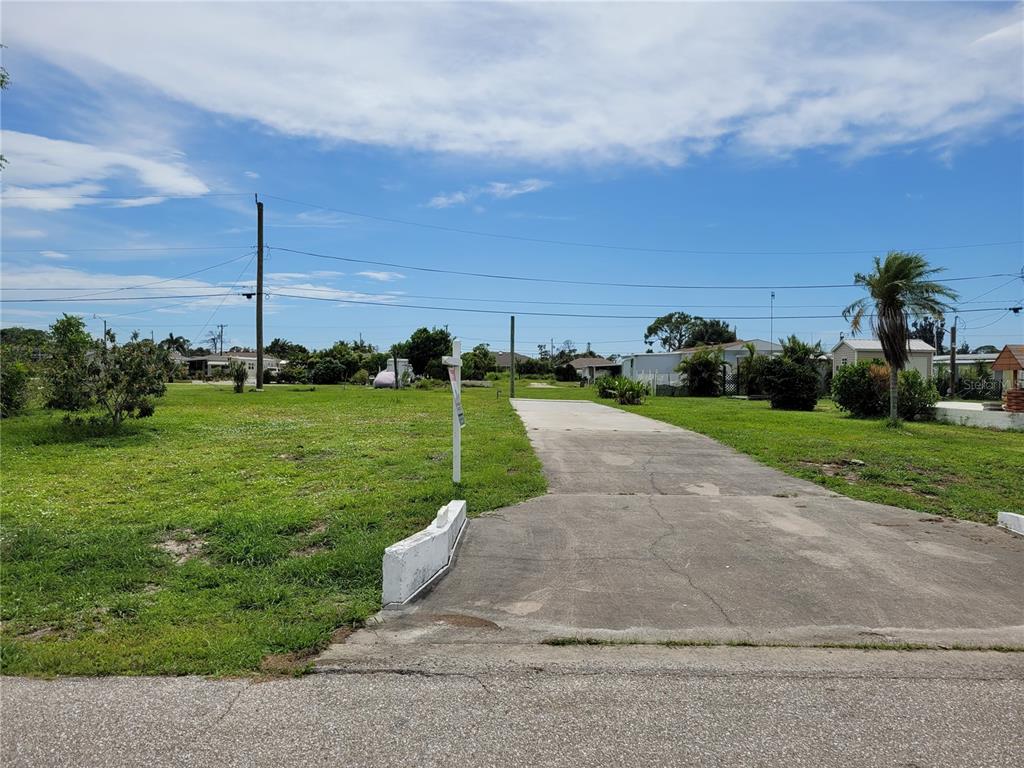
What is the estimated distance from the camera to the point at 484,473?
9.56 m

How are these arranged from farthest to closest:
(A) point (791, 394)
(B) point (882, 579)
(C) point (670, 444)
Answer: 1. (A) point (791, 394)
2. (C) point (670, 444)
3. (B) point (882, 579)

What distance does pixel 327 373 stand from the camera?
60.6m

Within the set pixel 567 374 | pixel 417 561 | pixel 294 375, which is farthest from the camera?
pixel 567 374

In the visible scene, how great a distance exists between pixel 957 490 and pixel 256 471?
943 cm

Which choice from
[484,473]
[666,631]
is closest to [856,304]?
[484,473]

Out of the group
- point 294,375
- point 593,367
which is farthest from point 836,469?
point 593,367

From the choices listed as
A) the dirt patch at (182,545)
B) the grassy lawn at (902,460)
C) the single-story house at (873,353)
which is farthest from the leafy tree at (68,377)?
the single-story house at (873,353)

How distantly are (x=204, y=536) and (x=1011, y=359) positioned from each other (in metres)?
27.0

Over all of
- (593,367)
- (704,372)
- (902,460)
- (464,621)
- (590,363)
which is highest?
(590,363)

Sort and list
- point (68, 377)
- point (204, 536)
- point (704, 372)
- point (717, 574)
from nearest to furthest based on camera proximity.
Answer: point (717, 574)
point (204, 536)
point (68, 377)
point (704, 372)

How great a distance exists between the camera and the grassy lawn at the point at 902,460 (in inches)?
346

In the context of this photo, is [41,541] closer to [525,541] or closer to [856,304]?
[525,541]

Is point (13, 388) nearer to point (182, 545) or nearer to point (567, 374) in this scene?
point (182, 545)

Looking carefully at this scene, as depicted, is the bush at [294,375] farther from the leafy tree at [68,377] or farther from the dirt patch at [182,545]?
the dirt patch at [182,545]
